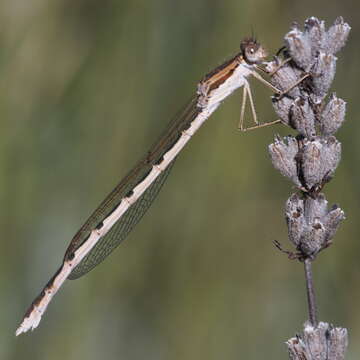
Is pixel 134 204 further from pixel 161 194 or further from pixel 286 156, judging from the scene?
pixel 286 156

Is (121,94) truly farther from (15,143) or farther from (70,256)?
(70,256)

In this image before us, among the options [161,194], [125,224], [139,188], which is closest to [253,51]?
[139,188]

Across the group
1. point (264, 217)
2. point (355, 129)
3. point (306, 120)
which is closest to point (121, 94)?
point (264, 217)

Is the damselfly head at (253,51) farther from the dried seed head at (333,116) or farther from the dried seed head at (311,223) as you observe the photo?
the dried seed head at (311,223)

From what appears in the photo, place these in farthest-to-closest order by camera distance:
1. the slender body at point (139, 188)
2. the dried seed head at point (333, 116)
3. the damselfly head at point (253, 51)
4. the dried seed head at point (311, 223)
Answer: the slender body at point (139, 188)
the damselfly head at point (253, 51)
the dried seed head at point (333, 116)
the dried seed head at point (311, 223)

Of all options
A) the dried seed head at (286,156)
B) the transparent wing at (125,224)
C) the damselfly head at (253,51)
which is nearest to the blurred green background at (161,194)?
the transparent wing at (125,224)

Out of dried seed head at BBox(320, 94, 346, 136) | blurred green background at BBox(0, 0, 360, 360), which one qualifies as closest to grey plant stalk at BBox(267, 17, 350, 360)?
dried seed head at BBox(320, 94, 346, 136)

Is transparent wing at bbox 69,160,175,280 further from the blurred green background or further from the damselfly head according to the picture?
the damselfly head
